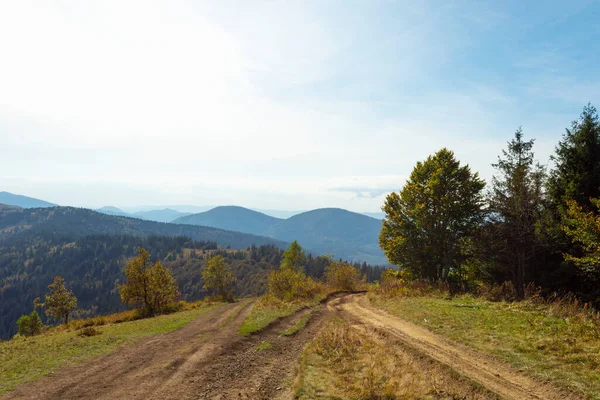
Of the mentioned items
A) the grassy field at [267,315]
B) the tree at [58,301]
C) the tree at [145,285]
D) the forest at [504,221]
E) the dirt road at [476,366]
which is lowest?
the tree at [58,301]

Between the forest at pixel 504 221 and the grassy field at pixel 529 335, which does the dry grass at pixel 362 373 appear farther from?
the forest at pixel 504 221

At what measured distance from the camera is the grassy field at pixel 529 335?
11617 mm

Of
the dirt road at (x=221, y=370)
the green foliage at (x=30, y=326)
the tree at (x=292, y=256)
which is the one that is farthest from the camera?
the tree at (x=292, y=256)

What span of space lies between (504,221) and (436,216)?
6.72m

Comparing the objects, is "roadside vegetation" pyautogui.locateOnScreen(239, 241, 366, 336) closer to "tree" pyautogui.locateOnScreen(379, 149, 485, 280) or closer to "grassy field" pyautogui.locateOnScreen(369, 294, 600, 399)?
"grassy field" pyautogui.locateOnScreen(369, 294, 600, 399)

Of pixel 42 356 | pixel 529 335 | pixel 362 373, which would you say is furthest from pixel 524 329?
pixel 42 356

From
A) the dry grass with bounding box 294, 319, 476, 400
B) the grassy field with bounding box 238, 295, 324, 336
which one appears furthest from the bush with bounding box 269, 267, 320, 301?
the dry grass with bounding box 294, 319, 476, 400

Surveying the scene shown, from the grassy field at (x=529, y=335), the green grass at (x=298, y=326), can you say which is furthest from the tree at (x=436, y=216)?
the green grass at (x=298, y=326)

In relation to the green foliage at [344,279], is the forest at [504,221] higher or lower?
higher

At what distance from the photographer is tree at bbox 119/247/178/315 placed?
53812 millimetres

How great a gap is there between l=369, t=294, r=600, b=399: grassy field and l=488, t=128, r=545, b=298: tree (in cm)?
1096

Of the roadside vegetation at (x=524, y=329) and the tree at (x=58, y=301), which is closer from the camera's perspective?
the roadside vegetation at (x=524, y=329)

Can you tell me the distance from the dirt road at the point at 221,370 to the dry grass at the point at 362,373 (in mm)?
733

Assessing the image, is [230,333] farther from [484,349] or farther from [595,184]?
[595,184]
